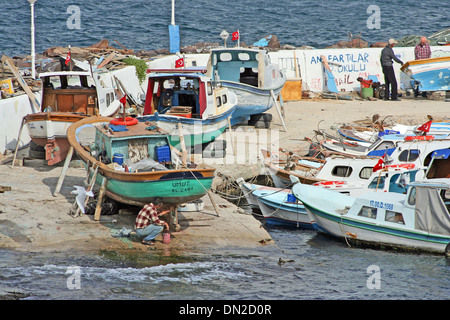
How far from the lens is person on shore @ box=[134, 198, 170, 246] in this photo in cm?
1282

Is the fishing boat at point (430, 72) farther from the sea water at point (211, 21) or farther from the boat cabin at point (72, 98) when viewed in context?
the sea water at point (211, 21)

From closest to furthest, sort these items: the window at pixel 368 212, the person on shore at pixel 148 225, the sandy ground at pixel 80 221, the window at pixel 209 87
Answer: the sandy ground at pixel 80 221, the person on shore at pixel 148 225, the window at pixel 368 212, the window at pixel 209 87

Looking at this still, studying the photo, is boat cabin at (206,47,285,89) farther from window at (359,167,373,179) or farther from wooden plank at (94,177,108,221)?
wooden plank at (94,177,108,221)

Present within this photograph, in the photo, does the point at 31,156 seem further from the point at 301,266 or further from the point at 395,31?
the point at 395,31

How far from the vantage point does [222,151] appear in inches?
760

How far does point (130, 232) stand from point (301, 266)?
354 centimetres

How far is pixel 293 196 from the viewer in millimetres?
17344

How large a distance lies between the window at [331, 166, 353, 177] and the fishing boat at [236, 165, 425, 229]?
0.39 m

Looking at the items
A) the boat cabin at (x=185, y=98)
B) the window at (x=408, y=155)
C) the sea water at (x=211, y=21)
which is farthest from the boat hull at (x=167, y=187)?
the sea water at (x=211, y=21)

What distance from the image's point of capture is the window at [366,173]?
56.6 ft

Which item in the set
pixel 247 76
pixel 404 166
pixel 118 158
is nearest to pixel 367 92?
pixel 247 76

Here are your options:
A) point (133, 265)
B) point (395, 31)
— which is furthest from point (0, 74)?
point (395, 31)

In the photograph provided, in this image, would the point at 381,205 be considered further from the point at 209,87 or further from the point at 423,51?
the point at 423,51

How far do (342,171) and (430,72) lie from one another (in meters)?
12.9
